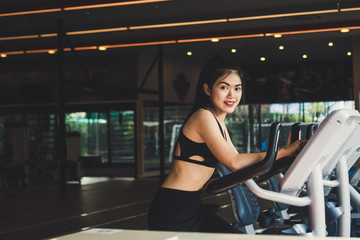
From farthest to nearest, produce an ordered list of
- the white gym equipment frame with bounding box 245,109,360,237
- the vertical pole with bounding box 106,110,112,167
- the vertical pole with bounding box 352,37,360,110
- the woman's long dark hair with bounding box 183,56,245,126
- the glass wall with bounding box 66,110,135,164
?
the vertical pole with bounding box 106,110,112,167, the glass wall with bounding box 66,110,135,164, the vertical pole with bounding box 352,37,360,110, the woman's long dark hair with bounding box 183,56,245,126, the white gym equipment frame with bounding box 245,109,360,237

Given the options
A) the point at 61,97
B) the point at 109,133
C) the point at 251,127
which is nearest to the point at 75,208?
the point at 61,97

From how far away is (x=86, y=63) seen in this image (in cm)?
1491

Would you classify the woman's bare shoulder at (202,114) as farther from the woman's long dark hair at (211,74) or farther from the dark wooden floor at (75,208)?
the dark wooden floor at (75,208)

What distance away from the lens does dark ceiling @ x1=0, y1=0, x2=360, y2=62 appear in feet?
27.9

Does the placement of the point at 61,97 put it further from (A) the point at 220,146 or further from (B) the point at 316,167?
(B) the point at 316,167

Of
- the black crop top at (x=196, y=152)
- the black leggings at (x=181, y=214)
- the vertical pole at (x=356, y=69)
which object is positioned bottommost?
the black leggings at (x=181, y=214)

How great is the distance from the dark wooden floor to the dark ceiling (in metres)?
2.86

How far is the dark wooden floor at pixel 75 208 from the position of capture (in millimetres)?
6512

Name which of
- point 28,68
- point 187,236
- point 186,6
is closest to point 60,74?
point 186,6

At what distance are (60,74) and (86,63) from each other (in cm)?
543

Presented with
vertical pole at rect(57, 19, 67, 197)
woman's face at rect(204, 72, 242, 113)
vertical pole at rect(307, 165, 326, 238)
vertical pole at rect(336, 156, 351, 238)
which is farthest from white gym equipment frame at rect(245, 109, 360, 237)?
vertical pole at rect(57, 19, 67, 197)

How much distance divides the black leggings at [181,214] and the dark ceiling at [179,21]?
5.90 meters

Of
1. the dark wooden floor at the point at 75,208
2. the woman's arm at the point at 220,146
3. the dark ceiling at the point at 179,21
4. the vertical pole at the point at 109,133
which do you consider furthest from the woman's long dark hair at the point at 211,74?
the vertical pole at the point at 109,133

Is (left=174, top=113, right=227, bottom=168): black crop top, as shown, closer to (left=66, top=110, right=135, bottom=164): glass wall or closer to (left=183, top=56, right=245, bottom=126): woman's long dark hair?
(left=183, top=56, right=245, bottom=126): woman's long dark hair
